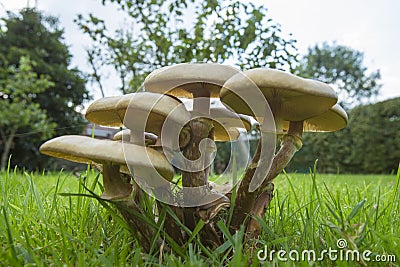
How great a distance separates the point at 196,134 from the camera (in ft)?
4.44

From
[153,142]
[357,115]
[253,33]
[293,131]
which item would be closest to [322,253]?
[293,131]

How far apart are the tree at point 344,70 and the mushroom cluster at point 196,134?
94.0 feet

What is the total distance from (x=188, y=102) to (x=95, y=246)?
2.43 ft

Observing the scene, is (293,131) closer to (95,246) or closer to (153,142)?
Answer: (153,142)

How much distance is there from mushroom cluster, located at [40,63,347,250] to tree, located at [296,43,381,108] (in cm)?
2865

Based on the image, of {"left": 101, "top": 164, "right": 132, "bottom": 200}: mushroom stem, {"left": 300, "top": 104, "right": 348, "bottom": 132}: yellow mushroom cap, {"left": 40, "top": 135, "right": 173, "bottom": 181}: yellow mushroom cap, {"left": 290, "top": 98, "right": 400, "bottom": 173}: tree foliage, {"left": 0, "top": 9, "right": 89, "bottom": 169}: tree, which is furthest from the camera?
{"left": 290, "top": 98, "right": 400, "bottom": 173}: tree foliage

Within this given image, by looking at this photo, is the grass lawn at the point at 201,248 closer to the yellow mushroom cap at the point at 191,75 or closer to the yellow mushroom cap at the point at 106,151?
the yellow mushroom cap at the point at 106,151

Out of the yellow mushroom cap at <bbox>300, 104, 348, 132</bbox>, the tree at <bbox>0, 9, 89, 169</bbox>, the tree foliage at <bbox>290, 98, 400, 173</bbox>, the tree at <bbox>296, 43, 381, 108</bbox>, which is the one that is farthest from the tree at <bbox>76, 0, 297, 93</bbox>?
the tree at <bbox>296, 43, 381, 108</bbox>

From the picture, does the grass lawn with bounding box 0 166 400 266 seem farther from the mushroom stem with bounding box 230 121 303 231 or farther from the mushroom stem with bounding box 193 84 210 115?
the mushroom stem with bounding box 193 84 210 115

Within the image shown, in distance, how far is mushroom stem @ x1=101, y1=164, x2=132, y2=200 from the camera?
47.7 inches

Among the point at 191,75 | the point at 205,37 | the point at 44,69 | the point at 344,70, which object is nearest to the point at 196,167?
the point at 191,75

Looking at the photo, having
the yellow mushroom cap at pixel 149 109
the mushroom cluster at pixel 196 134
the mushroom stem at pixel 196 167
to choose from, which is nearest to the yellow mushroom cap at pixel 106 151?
the mushroom cluster at pixel 196 134

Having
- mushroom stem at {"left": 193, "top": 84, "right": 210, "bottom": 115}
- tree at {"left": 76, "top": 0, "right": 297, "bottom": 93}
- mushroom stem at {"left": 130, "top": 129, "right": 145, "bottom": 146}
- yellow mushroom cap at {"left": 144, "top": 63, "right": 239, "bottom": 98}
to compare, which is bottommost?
mushroom stem at {"left": 130, "top": 129, "right": 145, "bottom": 146}

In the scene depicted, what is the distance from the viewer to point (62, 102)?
1088 centimetres
